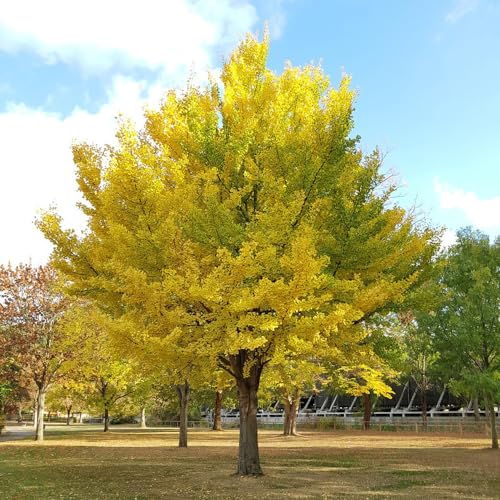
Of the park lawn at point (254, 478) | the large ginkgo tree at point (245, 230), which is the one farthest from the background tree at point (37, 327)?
the large ginkgo tree at point (245, 230)

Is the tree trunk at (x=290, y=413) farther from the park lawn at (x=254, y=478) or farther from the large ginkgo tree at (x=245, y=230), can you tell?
the large ginkgo tree at (x=245, y=230)

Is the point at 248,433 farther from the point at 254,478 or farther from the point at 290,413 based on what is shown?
the point at 290,413

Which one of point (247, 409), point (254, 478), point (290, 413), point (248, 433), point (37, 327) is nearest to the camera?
point (254, 478)

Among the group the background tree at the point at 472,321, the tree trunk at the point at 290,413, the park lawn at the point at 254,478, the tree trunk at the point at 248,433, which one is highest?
the background tree at the point at 472,321

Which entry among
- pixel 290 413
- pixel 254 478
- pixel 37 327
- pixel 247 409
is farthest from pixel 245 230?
pixel 290 413

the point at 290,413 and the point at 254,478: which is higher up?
the point at 254,478

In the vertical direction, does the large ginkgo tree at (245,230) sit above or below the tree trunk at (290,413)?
above

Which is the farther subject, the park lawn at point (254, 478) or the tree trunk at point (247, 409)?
the tree trunk at point (247, 409)

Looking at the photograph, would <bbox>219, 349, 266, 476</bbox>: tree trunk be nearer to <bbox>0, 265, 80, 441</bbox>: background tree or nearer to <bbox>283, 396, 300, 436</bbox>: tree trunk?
<bbox>0, 265, 80, 441</bbox>: background tree

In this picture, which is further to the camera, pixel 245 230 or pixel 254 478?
pixel 254 478

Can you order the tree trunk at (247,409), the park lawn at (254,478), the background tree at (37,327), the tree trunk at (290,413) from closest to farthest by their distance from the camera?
the park lawn at (254,478), the tree trunk at (247,409), the background tree at (37,327), the tree trunk at (290,413)

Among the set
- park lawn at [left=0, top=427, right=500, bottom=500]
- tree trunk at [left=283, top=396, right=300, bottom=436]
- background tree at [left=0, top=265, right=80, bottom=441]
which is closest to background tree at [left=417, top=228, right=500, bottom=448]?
park lawn at [left=0, top=427, right=500, bottom=500]

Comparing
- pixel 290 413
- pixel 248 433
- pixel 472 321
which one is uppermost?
pixel 472 321

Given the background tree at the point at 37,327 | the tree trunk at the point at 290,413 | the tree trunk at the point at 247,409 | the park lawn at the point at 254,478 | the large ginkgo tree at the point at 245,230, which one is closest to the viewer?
the large ginkgo tree at the point at 245,230
